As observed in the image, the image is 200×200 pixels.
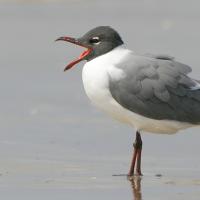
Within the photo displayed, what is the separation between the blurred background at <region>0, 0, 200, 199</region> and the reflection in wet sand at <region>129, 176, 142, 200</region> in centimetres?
6

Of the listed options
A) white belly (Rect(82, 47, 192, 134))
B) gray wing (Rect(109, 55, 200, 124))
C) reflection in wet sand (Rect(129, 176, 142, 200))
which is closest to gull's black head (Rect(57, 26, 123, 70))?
white belly (Rect(82, 47, 192, 134))

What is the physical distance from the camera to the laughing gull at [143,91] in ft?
30.5

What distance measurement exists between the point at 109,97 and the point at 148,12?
10.5 meters

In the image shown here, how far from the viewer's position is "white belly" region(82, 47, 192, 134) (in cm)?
930

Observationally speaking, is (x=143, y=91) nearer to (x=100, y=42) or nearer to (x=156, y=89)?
(x=156, y=89)

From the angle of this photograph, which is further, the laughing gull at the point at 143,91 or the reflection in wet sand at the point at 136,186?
the laughing gull at the point at 143,91

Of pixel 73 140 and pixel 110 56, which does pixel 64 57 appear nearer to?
pixel 73 140

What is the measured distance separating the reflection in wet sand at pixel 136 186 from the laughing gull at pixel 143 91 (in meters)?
0.20

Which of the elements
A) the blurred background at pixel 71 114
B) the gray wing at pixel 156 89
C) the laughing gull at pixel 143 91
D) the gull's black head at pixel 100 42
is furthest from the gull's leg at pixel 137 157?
the gull's black head at pixel 100 42

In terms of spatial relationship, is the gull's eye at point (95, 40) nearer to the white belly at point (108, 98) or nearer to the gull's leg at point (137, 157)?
the white belly at point (108, 98)

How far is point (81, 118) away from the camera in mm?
11938

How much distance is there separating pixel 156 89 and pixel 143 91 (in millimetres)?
119

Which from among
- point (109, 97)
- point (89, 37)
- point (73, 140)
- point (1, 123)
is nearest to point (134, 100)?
point (109, 97)

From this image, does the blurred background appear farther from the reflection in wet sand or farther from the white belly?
the white belly
